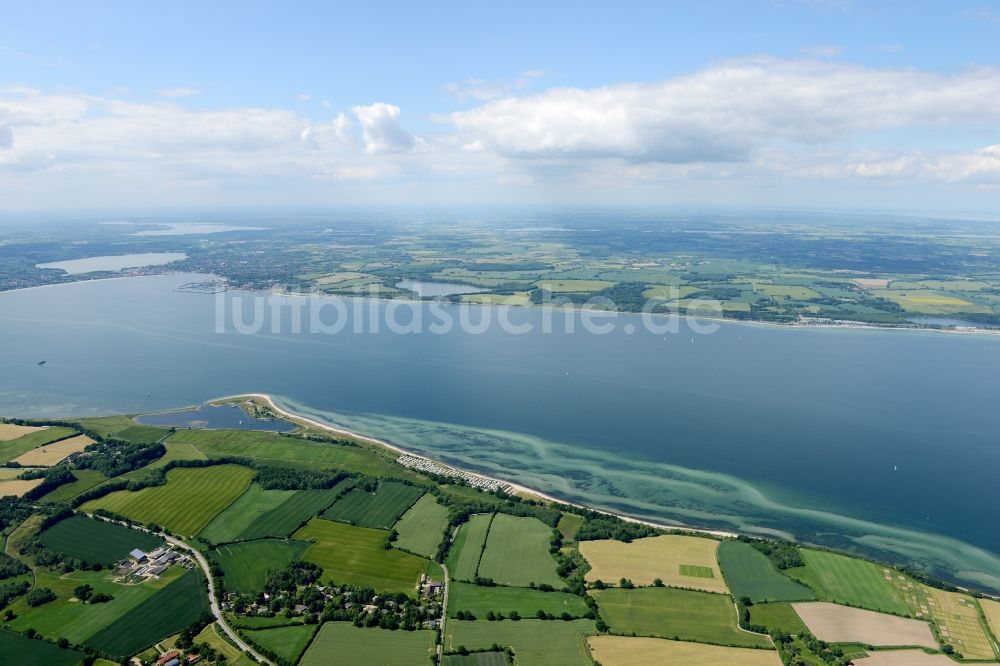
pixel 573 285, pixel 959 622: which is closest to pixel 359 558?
pixel 959 622

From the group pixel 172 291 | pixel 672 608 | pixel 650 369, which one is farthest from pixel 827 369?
pixel 172 291

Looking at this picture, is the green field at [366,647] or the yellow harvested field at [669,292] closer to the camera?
the green field at [366,647]

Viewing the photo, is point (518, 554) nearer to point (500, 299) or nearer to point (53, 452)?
point (53, 452)

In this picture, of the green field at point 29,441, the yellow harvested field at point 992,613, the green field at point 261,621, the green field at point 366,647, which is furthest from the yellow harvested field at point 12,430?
the yellow harvested field at point 992,613

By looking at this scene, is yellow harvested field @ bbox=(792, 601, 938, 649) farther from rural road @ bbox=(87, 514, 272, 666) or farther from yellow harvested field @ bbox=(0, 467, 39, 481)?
yellow harvested field @ bbox=(0, 467, 39, 481)

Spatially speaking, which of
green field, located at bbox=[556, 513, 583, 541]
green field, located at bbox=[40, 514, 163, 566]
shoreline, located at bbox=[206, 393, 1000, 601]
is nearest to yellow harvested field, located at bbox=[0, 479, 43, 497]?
green field, located at bbox=[40, 514, 163, 566]

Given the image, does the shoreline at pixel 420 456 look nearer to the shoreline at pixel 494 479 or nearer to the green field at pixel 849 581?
the shoreline at pixel 494 479
